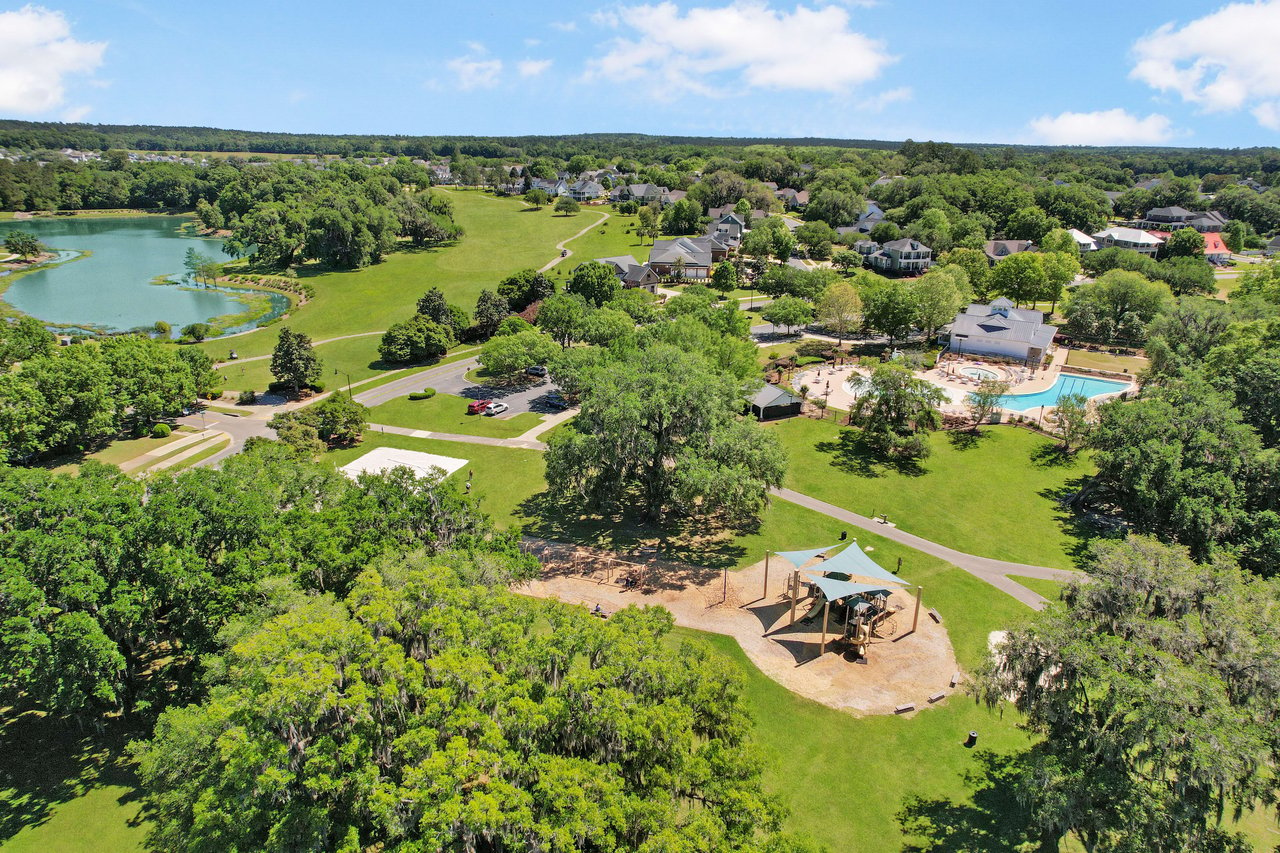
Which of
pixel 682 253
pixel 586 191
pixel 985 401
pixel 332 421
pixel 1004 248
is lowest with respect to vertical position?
pixel 332 421

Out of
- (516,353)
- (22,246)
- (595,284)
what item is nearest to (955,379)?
(595,284)

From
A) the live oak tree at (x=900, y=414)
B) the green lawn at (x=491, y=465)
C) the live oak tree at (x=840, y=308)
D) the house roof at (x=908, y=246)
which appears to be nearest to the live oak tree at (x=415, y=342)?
the green lawn at (x=491, y=465)

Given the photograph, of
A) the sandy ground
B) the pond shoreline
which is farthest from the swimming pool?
the pond shoreline

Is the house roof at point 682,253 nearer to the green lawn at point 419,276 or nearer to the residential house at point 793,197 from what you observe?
the green lawn at point 419,276

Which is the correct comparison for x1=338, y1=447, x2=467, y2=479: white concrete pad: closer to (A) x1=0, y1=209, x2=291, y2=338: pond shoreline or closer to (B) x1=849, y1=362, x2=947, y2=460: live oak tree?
(B) x1=849, y1=362, x2=947, y2=460: live oak tree

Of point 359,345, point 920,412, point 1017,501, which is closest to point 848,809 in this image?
point 1017,501

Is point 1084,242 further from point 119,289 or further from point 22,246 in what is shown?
point 22,246

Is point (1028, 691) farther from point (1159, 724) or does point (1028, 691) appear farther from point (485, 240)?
point (485, 240)
